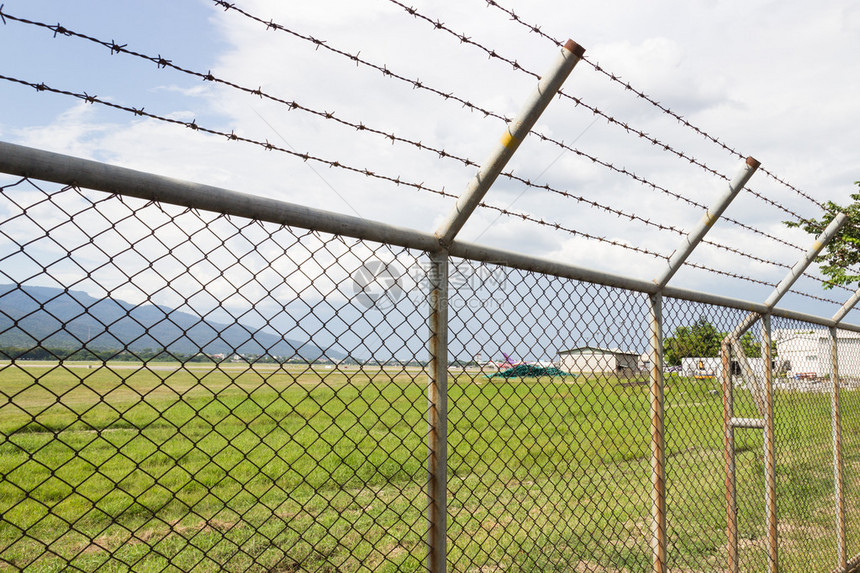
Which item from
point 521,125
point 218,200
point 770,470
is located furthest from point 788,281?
point 218,200

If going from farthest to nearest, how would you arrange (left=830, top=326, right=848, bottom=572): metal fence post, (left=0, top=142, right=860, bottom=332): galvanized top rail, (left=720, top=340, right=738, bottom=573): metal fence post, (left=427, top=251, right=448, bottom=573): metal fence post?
(left=830, top=326, right=848, bottom=572): metal fence post → (left=720, top=340, right=738, bottom=573): metal fence post → (left=427, top=251, right=448, bottom=573): metal fence post → (left=0, top=142, right=860, bottom=332): galvanized top rail

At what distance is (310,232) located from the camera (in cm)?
171

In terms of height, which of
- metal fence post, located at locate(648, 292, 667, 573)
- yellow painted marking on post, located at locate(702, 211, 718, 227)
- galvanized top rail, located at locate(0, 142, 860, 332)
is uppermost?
yellow painted marking on post, located at locate(702, 211, 718, 227)

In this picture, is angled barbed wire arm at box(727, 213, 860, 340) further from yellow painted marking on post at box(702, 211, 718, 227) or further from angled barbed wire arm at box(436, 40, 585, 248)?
angled barbed wire arm at box(436, 40, 585, 248)

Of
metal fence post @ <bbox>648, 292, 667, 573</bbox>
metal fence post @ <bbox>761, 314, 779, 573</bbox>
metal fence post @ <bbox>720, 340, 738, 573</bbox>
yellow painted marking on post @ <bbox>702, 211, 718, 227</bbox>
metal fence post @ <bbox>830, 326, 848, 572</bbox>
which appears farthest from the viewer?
metal fence post @ <bbox>830, 326, 848, 572</bbox>

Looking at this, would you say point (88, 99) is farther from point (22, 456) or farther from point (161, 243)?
point (22, 456)

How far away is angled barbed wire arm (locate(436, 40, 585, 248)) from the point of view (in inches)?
76.4

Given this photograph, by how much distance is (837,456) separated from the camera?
4543 mm

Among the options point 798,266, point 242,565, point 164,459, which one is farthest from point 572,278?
point 164,459

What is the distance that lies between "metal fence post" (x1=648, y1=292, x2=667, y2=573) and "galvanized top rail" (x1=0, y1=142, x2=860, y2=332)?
94cm

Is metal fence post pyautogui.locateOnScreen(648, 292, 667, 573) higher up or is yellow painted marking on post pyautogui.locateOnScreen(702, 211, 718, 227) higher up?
yellow painted marking on post pyautogui.locateOnScreen(702, 211, 718, 227)

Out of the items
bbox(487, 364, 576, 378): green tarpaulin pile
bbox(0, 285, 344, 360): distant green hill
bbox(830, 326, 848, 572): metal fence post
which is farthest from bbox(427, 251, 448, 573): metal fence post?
bbox(830, 326, 848, 572): metal fence post

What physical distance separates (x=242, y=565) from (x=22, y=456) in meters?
5.86

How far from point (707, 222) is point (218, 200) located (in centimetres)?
260
